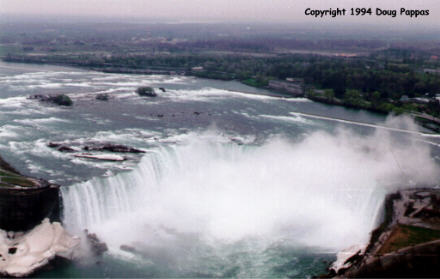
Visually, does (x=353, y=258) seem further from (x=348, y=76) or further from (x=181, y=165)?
(x=348, y=76)

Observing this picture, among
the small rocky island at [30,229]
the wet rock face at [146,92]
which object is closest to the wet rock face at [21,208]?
the small rocky island at [30,229]

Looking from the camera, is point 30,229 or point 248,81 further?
point 248,81

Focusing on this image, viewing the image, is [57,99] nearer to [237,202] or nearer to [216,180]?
[216,180]

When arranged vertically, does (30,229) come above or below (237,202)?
above

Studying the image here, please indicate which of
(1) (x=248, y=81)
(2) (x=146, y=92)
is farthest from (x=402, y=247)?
(1) (x=248, y=81)

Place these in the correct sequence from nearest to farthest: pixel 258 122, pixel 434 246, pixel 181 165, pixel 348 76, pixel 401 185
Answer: pixel 434 246
pixel 401 185
pixel 181 165
pixel 258 122
pixel 348 76

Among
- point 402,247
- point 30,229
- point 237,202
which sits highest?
point 30,229

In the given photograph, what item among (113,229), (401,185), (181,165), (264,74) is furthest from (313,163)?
(264,74)
